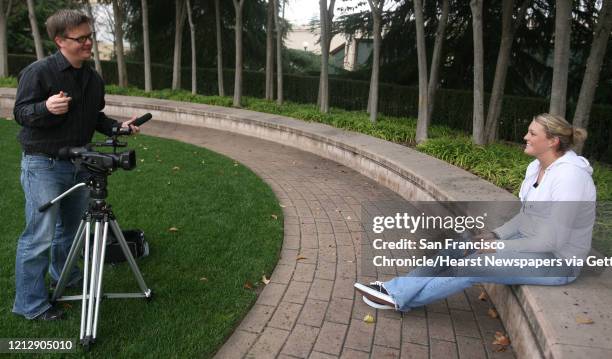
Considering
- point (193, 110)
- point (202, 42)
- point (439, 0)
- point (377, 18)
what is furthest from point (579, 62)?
point (202, 42)

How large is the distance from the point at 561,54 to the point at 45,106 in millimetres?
5994

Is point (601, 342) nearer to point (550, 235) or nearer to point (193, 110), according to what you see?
point (550, 235)

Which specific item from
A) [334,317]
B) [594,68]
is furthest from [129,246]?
[594,68]

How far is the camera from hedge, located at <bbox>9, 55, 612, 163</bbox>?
9.28 meters

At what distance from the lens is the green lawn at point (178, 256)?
3000 mm

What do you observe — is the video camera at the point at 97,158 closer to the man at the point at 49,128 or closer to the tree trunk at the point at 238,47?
the man at the point at 49,128

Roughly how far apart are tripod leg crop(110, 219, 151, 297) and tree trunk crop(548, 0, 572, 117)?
540 centimetres

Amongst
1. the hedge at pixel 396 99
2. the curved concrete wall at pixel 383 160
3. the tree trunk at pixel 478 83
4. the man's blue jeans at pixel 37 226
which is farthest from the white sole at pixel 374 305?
the hedge at pixel 396 99

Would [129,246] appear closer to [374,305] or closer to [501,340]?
[374,305]

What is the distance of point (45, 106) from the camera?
2684mm

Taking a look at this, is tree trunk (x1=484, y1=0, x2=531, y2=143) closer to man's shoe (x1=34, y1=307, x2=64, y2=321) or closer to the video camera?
the video camera

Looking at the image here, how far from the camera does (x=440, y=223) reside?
503 centimetres

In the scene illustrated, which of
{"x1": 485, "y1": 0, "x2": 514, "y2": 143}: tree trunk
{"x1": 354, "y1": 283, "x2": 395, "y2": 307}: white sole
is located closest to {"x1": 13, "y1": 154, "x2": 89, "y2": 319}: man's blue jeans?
{"x1": 354, "y1": 283, "x2": 395, "y2": 307}: white sole

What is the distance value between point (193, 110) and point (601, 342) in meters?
11.2
